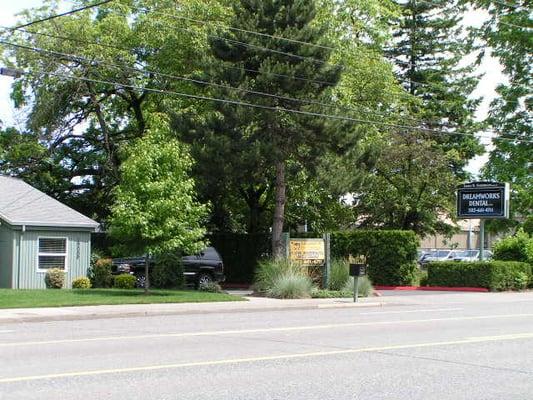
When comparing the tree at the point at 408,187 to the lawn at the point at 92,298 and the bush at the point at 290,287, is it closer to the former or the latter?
the bush at the point at 290,287

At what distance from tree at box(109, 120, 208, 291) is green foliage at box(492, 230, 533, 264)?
19.0 m

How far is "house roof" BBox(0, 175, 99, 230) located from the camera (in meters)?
27.7

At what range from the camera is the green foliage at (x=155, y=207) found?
2302cm

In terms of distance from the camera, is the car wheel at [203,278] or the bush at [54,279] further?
the car wheel at [203,278]

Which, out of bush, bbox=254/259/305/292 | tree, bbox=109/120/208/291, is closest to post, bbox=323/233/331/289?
bush, bbox=254/259/305/292

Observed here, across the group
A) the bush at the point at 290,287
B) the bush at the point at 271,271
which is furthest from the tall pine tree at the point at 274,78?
the bush at the point at 290,287

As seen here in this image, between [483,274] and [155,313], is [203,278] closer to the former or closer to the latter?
[155,313]

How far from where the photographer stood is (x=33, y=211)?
28781mm

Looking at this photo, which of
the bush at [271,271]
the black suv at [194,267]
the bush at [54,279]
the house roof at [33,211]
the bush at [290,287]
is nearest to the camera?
the bush at [290,287]

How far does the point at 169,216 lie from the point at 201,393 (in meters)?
15.7

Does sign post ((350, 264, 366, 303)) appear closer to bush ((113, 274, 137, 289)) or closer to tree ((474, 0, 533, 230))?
bush ((113, 274, 137, 289))

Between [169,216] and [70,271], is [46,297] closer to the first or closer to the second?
[169,216]

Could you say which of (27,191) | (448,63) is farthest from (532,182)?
(27,191)

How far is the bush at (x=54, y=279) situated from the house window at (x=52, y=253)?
0.69 m
